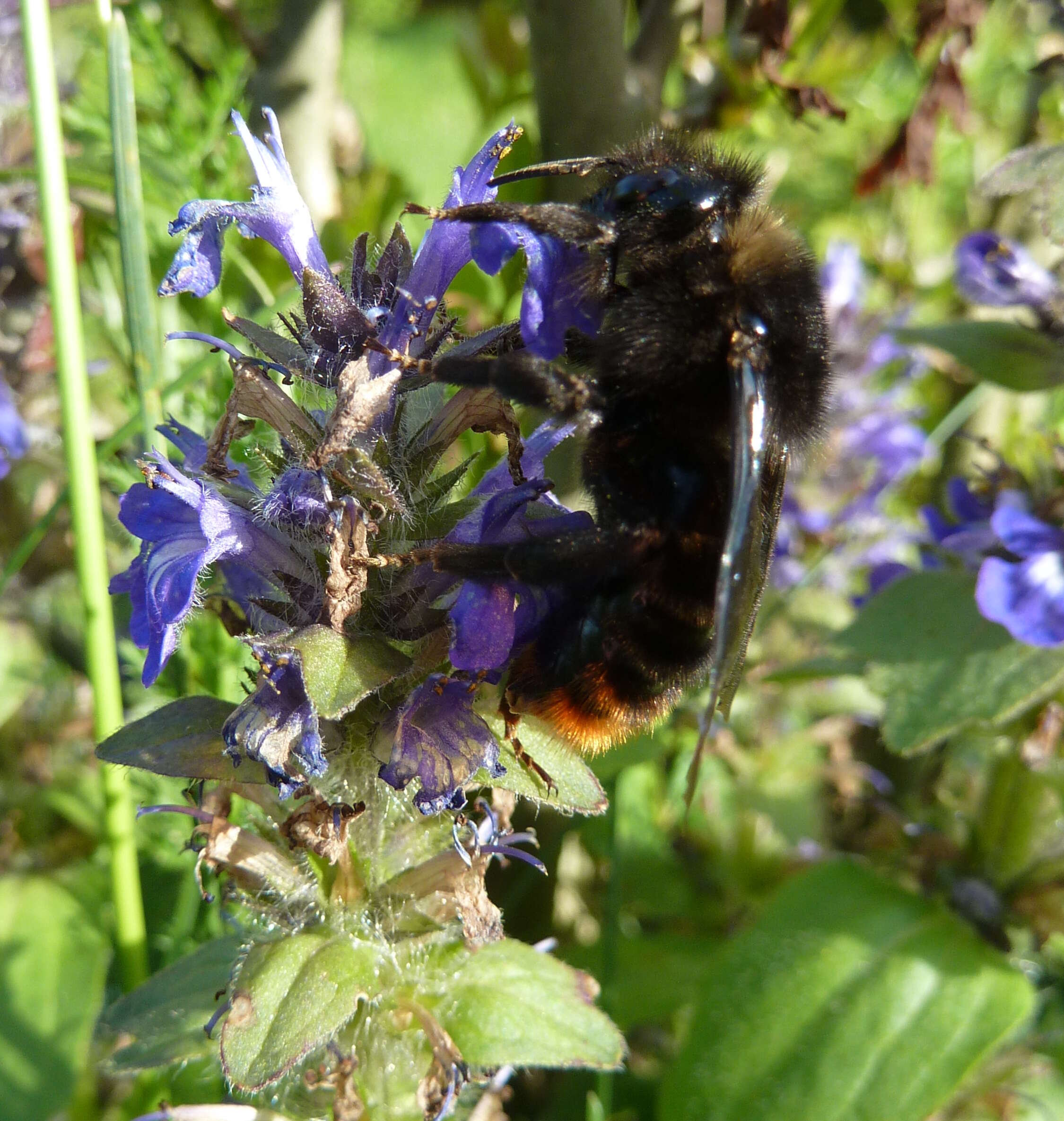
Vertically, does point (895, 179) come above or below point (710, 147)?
below

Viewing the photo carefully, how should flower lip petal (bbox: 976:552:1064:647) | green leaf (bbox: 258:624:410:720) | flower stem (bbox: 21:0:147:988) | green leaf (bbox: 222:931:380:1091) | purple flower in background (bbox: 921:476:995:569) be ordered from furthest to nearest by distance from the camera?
purple flower in background (bbox: 921:476:995:569) < flower lip petal (bbox: 976:552:1064:647) < flower stem (bbox: 21:0:147:988) < green leaf (bbox: 222:931:380:1091) < green leaf (bbox: 258:624:410:720)

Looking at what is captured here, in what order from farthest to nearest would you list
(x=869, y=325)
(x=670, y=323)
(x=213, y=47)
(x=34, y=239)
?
1. (x=869, y=325)
2. (x=213, y=47)
3. (x=34, y=239)
4. (x=670, y=323)

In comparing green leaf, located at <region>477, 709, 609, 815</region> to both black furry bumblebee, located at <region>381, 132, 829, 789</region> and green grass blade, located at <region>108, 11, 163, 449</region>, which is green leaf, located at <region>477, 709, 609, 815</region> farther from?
green grass blade, located at <region>108, 11, 163, 449</region>

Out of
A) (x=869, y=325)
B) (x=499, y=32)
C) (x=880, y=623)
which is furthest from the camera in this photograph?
(x=869, y=325)

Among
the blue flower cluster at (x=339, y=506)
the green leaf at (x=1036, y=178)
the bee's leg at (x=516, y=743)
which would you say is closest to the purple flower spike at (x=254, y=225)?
the blue flower cluster at (x=339, y=506)

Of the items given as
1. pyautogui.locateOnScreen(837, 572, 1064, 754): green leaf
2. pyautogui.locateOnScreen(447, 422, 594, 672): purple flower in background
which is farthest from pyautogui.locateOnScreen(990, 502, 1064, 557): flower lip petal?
pyautogui.locateOnScreen(447, 422, 594, 672): purple flower in background

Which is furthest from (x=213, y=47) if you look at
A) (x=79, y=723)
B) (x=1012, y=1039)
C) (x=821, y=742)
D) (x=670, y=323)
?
(x=1012, y=1039)

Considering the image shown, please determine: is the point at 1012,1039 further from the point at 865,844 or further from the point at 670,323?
the point at 670,323
